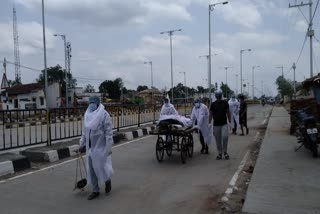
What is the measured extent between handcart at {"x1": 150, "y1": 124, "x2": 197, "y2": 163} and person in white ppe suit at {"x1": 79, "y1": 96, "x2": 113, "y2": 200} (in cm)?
336

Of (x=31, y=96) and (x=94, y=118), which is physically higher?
(x=31, y=96)

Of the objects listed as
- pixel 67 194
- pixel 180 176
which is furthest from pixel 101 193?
pixel 180 176

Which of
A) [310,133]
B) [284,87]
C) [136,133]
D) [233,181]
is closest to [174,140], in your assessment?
[233,181]

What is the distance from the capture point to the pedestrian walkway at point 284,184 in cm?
598

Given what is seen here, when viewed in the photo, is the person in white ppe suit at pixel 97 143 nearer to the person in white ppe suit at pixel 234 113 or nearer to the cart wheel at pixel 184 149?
the cart wheel at pixel 184 149

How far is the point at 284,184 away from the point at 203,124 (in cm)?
524

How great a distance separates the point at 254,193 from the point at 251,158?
4.80 m

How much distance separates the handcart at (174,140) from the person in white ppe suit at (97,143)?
336cm

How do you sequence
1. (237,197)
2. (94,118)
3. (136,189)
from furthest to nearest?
1. (136,189)
2. (94,118)
3. (237,197)

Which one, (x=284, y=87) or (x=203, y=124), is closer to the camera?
(x=203, y=124)

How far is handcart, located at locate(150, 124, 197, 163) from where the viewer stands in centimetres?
1051

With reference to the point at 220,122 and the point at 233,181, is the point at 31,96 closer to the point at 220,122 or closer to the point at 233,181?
the point at 220,122

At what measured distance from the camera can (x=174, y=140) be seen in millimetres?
11109

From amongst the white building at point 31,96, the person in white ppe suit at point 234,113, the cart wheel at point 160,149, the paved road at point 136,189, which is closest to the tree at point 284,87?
the white building at point 31,96
